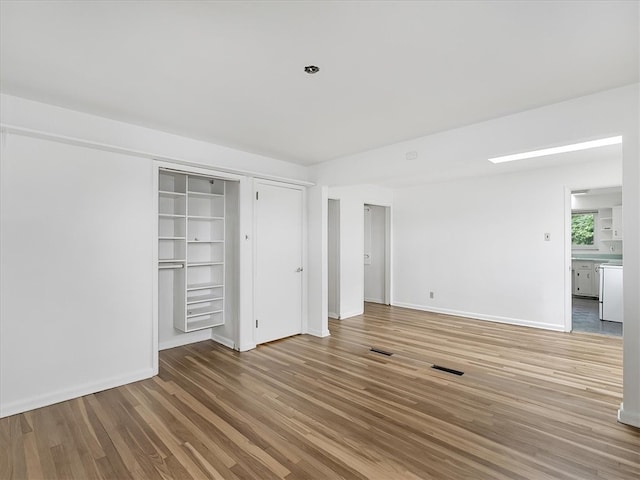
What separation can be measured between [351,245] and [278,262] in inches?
75.1

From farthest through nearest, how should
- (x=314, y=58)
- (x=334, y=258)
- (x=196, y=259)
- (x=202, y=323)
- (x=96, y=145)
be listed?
(x=334, y=258) < (x=196, y=259) < (x=202, y=323) < (x=96, y=145) < (x=314, y=58)

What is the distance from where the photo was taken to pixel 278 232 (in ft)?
15.3

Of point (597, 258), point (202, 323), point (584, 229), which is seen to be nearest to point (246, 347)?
point (202, 323)

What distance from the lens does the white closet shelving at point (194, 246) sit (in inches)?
160

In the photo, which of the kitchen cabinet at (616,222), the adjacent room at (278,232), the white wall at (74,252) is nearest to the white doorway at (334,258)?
the adjacent room at (278,232)

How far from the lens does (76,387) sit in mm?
2932

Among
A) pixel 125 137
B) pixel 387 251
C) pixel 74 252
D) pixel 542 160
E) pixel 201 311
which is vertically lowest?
pixel 201 311

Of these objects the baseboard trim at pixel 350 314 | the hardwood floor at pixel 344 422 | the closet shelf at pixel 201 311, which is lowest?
the hardwood floor at pixel 344 422

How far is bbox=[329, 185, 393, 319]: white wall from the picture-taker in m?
5.94

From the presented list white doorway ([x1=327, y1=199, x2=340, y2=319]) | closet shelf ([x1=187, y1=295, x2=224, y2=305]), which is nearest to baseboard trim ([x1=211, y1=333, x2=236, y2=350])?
closet shelf ([x1=187, y1=295, x2=224, y2=305])

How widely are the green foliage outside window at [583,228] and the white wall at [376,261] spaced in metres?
5.28

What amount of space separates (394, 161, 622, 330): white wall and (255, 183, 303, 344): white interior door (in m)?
2.86

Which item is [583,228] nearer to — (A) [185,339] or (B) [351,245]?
(B) [351,245]

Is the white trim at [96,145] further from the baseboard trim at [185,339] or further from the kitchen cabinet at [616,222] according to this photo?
the kitchen cabinet at [616,222]
